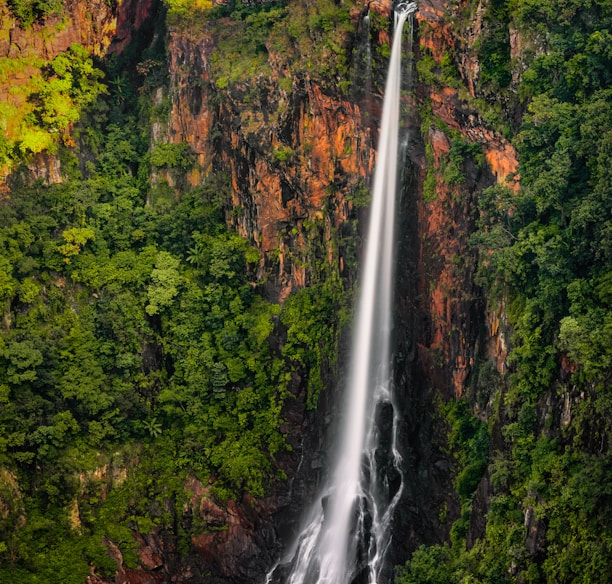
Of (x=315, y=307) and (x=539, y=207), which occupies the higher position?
(x=539, y=207)

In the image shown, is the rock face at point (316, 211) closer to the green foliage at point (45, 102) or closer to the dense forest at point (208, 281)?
the dense forest at point (208, 281)

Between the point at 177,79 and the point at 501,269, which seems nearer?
the point at 501,269

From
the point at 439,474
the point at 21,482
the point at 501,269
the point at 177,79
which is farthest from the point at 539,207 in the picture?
the point at 21,482

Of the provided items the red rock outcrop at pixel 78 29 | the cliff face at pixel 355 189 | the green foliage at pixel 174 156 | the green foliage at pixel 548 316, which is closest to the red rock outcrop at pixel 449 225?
the cliff face at pixel 355 189

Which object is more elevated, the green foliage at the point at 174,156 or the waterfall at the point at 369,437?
the green foliage at the point at 174,156

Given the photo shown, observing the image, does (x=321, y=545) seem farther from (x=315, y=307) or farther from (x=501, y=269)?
(x=501, y=269)

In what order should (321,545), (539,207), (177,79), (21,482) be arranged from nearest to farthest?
(539,207), (21,482), (321,545), (177,79)

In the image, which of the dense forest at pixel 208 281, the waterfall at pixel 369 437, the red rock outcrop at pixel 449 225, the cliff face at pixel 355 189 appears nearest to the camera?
the dense forest at pixel 208 281

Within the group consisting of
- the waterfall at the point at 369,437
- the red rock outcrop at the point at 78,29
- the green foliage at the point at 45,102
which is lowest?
the waterfall at the point at 369,437
